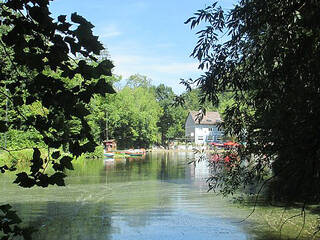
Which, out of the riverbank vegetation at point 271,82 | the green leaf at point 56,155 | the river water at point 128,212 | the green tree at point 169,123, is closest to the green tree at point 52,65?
the green leaf at point 56,155

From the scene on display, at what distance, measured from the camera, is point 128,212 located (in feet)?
36.1

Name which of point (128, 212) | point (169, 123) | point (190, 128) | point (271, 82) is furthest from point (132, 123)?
point (271, 82)

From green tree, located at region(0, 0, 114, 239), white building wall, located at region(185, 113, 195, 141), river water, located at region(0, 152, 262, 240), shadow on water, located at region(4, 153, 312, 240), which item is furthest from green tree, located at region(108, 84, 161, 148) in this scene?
green tree, located at region(0, 0, 114, 239)

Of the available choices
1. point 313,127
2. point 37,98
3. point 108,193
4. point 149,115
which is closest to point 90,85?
point 37,98

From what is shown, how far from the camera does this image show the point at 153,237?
8.29 metres

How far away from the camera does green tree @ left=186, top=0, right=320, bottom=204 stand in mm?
3596

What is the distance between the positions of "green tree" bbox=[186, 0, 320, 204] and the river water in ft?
5.50

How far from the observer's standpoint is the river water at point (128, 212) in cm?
866

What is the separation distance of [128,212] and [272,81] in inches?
306

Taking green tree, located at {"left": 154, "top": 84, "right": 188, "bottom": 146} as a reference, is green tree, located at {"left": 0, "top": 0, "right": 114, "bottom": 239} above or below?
below

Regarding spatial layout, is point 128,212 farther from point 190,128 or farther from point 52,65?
point 190,128

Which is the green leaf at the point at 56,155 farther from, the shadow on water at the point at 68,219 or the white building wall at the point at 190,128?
the white building wall at the point at 190,128

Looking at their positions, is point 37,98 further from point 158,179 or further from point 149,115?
point 149,115

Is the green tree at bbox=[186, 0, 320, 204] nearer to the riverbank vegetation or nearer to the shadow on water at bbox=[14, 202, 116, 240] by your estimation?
the riverbank vegetation
